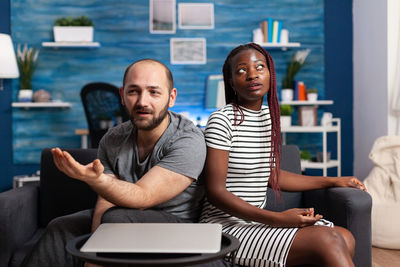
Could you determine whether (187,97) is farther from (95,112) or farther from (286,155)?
(286,155)

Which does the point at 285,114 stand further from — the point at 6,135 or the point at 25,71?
the point at 6,135

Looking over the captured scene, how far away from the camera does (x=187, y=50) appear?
Result: 4.99m

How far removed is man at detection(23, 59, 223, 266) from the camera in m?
1.44

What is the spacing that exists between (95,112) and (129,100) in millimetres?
2623

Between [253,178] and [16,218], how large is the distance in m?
1.03

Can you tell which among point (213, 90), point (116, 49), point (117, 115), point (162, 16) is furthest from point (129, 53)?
point (117, 115)

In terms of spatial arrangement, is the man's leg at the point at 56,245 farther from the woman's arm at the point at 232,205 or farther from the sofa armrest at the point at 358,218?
the sofa armrest at the point at 358,218

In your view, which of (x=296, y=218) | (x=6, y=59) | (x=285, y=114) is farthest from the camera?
(x=285, y=114)

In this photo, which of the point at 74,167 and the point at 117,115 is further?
the point at 117,115

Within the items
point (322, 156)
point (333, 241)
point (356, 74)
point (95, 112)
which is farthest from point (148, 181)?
point (356, 74)

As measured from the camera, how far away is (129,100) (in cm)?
159

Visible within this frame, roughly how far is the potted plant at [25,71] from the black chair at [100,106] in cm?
95

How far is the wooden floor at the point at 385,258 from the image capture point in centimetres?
269

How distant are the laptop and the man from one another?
16cm
